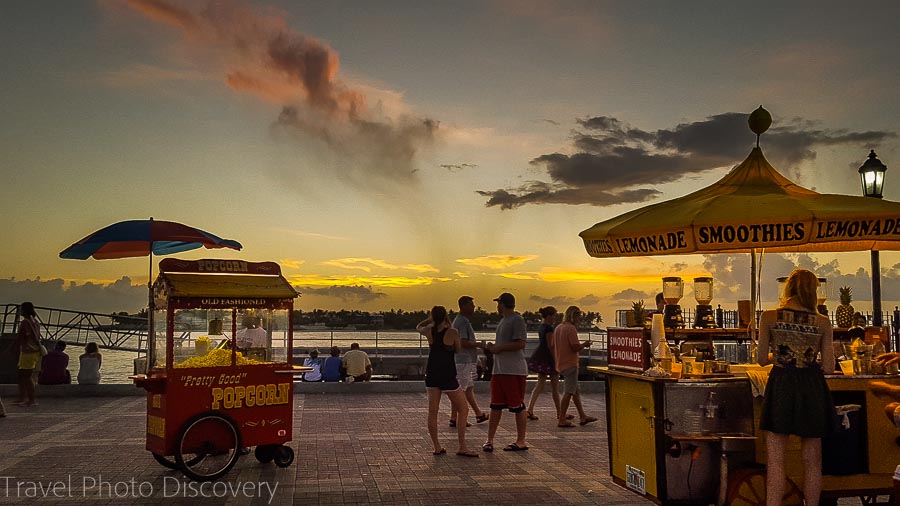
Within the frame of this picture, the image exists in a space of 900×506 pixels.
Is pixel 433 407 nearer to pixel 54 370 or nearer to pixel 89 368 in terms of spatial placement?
pixel 89 368

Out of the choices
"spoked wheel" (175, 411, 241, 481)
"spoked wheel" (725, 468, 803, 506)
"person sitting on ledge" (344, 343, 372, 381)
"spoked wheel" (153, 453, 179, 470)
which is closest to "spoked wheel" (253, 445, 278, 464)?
"spoked wheel" (175, 411, 241, 481)

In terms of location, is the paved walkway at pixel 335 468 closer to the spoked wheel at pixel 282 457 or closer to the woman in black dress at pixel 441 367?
the spoked wheel at pixel 282 457

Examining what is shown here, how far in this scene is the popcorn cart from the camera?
27.6 ft

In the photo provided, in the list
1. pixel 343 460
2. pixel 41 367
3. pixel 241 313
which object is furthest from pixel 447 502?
pixel 41 367

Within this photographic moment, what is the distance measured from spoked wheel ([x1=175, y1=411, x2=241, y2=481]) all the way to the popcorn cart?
10mm

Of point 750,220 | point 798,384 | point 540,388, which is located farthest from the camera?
point 540,388

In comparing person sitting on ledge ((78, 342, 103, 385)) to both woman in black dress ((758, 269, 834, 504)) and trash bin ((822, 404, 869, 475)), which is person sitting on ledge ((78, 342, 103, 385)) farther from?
trash bin ((822, 404, 869, 475))

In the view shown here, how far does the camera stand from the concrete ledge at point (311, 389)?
16.3m

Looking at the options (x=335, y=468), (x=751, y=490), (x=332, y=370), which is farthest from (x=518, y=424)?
(x=332, y=370)

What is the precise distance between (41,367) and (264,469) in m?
10.2

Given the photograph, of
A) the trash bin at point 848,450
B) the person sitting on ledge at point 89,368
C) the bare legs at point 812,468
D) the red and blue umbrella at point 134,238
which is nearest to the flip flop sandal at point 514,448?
the trash bin at point 848,450

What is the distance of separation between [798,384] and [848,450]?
95 cm

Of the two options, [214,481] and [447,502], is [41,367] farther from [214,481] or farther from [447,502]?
[447,502]

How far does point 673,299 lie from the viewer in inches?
281
